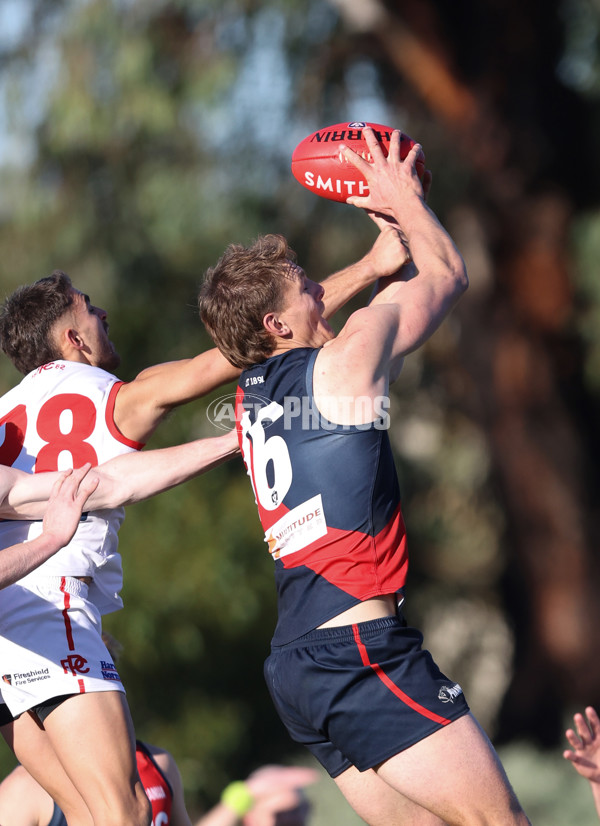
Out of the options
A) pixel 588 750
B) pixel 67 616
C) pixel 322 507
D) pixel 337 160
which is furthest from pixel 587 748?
pixel 337 160

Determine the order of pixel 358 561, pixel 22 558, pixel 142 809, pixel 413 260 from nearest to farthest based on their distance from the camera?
pixel 358 561, pixel 22 558, pixel 413 260, pixel 142 809

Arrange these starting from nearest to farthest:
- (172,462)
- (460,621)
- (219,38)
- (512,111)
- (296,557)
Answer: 1. (296,557)
2. (172,462)
3. (219,38)
4. (512,111)
5. (460,621)

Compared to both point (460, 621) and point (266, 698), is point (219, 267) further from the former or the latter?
point (460, 621)

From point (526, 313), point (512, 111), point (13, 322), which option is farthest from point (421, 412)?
point (13, 322)

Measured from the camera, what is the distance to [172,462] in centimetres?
398

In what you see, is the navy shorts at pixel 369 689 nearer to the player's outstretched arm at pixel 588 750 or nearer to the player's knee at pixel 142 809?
the player's outstretched arm at pixel 588 750

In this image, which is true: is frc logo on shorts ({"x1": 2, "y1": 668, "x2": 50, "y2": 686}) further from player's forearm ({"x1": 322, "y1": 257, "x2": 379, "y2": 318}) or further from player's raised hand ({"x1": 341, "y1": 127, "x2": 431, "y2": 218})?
player's raised hand ({"x1": 341, "y1": 127, "x2": 431, "y2": 218})

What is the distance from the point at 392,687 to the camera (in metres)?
3.24

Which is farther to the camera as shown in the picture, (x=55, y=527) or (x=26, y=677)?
(x=26, y=677)

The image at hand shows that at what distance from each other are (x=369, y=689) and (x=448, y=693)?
231mm

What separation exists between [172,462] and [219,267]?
74 centimetres

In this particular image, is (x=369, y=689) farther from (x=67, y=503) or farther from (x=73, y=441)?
(x=73, y=441)

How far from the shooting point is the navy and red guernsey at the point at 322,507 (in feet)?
11.0

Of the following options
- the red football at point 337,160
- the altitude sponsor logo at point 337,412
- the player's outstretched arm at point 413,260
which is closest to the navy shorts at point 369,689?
the altitude sponsor logo at point 337,412
